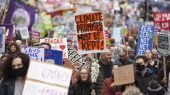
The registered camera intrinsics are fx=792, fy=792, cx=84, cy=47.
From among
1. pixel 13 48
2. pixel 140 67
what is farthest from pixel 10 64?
pixel 13 48

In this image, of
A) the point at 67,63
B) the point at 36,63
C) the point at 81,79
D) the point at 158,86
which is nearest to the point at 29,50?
the point at 67,63

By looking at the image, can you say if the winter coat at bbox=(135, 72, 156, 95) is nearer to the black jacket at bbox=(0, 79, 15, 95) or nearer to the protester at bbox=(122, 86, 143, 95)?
the protester at bbox=(122, 86, 143, 95)

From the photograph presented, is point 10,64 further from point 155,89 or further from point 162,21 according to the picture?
point 162,21

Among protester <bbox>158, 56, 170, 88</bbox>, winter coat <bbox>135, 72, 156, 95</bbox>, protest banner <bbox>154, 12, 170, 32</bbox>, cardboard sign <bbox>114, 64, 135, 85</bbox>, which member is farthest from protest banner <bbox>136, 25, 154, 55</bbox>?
cardboard sign <bbox>114, 64, 135, 85</bbox>

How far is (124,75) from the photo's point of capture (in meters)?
11.7

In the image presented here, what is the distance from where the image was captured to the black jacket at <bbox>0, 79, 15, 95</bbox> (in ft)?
32.1

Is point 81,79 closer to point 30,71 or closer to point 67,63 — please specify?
point 67,63

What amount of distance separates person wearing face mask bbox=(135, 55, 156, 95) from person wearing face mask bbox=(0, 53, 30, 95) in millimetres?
2493

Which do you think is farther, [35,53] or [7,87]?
[35,53]

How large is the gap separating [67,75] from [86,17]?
211 inches

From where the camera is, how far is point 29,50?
44.2ft

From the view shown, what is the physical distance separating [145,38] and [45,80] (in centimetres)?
928

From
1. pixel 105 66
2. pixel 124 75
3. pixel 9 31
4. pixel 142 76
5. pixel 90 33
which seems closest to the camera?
pixel 124 75

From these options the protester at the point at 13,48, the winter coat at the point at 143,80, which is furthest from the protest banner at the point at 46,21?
the winter coat at the point at 143,80
